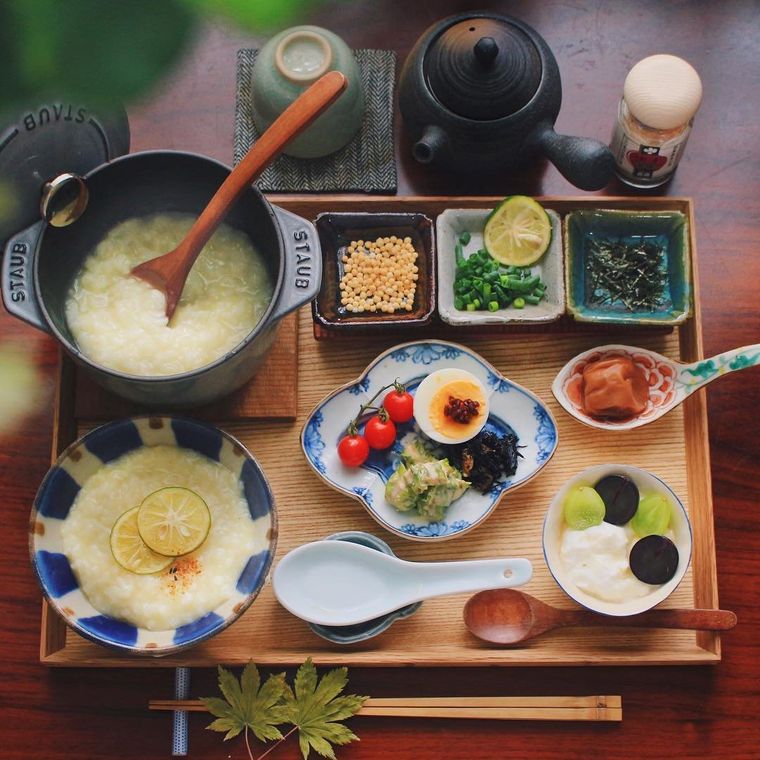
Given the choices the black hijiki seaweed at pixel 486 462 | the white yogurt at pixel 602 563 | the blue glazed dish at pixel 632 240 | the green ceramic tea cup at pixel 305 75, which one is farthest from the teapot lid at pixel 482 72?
the white yogurt at pixel 602 563

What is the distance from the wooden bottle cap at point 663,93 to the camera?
2.05 m

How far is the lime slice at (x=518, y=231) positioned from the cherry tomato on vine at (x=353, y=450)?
1.86 feet

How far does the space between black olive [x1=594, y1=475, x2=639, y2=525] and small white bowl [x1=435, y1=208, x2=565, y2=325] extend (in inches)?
16.3

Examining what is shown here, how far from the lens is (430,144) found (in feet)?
6.78

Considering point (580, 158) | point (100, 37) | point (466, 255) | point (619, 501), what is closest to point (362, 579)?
point (619, 501)

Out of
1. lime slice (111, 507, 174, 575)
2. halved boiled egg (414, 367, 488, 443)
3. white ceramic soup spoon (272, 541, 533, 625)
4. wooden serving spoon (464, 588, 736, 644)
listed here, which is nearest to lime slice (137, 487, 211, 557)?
lime slice (111, 507, 174, 575)

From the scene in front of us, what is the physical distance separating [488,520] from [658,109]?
3.37 ft

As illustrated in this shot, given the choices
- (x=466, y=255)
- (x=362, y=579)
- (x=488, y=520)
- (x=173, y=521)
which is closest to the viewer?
(x=173, y=521)

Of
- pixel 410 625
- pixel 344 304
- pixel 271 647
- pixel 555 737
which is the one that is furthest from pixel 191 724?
pixel 344 304

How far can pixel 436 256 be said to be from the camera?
7.18 ft

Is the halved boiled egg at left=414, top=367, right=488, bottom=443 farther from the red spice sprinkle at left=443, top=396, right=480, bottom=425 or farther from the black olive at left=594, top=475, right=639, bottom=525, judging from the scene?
the black olive at left=594, top=475, right=639, bottom=525

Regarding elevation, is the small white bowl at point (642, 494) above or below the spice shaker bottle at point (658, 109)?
below

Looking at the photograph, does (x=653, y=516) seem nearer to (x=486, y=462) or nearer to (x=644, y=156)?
(x=486, y=462)

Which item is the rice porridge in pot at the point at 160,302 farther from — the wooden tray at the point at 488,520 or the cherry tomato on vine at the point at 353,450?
the cherry tomato on vine at the point at 353,450
